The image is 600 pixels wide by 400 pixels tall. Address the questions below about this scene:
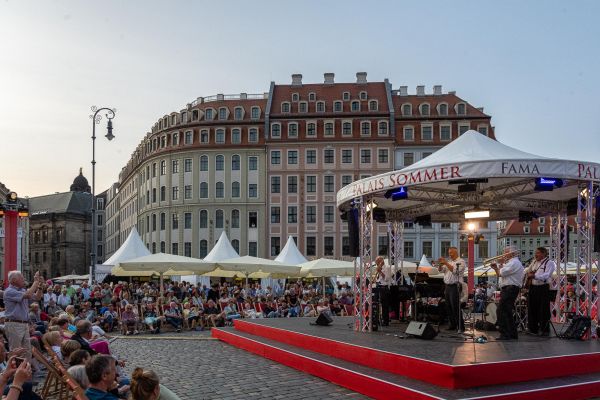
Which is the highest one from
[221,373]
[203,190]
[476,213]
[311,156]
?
[311,156]

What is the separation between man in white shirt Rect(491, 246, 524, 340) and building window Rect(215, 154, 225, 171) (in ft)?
174

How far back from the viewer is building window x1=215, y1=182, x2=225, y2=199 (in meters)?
64.1

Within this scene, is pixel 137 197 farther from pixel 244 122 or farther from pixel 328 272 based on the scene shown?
pixel 328 272

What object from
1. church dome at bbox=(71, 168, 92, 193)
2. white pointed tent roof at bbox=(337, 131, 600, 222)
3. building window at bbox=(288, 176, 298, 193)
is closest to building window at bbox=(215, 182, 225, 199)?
building window at bbox=(288, 176, 298, 193)

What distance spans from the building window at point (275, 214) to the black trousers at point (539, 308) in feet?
166

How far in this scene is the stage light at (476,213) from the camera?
57.3ft

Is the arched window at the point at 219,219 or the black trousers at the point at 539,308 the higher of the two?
the arched window at the point at 219,219

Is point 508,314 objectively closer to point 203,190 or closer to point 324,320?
point 324,320

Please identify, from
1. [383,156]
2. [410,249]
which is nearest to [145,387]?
[383,156]

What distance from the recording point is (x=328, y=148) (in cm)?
6256

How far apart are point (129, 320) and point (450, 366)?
14628 millimetres

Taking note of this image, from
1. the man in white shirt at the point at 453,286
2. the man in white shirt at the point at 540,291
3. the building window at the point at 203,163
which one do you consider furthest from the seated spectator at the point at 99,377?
the building window at the point at 203,163

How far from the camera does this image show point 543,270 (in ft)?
41.3

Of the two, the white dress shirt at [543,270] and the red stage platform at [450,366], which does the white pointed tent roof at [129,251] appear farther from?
the white dress shirt at [543,270]
